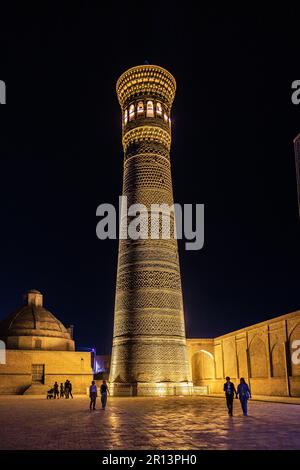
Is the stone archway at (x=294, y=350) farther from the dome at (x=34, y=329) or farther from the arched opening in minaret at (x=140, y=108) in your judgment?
the dome at (x=34, y=329)

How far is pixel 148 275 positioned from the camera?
21609mm

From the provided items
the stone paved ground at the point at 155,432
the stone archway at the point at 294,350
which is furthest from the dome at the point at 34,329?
the stone paved ground at the point at 155,432

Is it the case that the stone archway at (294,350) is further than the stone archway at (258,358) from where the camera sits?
No

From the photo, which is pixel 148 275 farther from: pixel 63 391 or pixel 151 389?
pixel 63 391

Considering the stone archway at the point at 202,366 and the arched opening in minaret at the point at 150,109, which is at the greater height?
the arched opening in minaret at the point at 150,109

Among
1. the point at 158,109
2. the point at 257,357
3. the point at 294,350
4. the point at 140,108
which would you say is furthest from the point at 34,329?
the point at 294,350

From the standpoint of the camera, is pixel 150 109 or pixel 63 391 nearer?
pixel 63 391

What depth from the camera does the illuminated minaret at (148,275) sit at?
20656 mm

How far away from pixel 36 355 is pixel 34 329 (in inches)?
81.2

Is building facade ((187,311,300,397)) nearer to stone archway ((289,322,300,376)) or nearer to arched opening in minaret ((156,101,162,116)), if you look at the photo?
stone archway ((289,322,300,376))

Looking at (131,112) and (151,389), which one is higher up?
(131,112)

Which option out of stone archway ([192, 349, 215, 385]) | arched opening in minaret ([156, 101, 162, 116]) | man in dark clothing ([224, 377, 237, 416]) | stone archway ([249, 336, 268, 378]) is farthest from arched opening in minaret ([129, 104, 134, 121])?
man in dark clothing ([224, 377, 237, 416])
